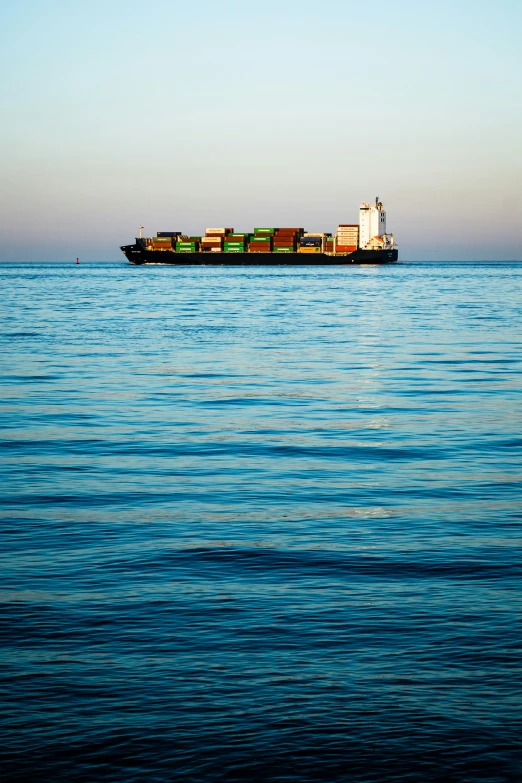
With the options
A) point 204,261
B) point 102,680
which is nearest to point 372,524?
point 102,680

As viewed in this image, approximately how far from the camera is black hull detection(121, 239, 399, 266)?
7210 inches

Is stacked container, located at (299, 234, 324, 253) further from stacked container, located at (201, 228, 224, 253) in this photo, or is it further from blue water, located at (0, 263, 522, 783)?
blue water, located at (0, 263, 522, 783)

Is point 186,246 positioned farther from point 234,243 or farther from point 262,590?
point 262,590

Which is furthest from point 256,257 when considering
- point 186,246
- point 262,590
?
point 262,590

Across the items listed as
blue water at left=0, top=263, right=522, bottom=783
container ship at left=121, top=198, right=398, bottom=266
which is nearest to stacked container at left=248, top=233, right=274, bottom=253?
container ship at left=121, top=198, right=398, bottom=266

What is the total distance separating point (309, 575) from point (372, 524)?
6.16 ft

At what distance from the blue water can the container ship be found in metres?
165

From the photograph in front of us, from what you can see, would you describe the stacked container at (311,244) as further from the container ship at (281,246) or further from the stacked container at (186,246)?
the stacked container at (186,246)

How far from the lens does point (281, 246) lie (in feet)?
600

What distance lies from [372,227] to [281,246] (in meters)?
16.7

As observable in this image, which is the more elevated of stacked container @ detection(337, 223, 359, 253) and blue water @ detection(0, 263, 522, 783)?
stacked container @ detection(337, 223, 359, 253)

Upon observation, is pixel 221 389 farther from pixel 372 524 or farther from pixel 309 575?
pixel 309 575

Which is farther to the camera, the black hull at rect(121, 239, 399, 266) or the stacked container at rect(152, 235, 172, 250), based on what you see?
the stacked container at rect(152, 235, 172, 250)

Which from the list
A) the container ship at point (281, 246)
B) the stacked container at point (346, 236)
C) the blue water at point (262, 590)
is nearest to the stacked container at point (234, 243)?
the container ship at point (281, 246)
